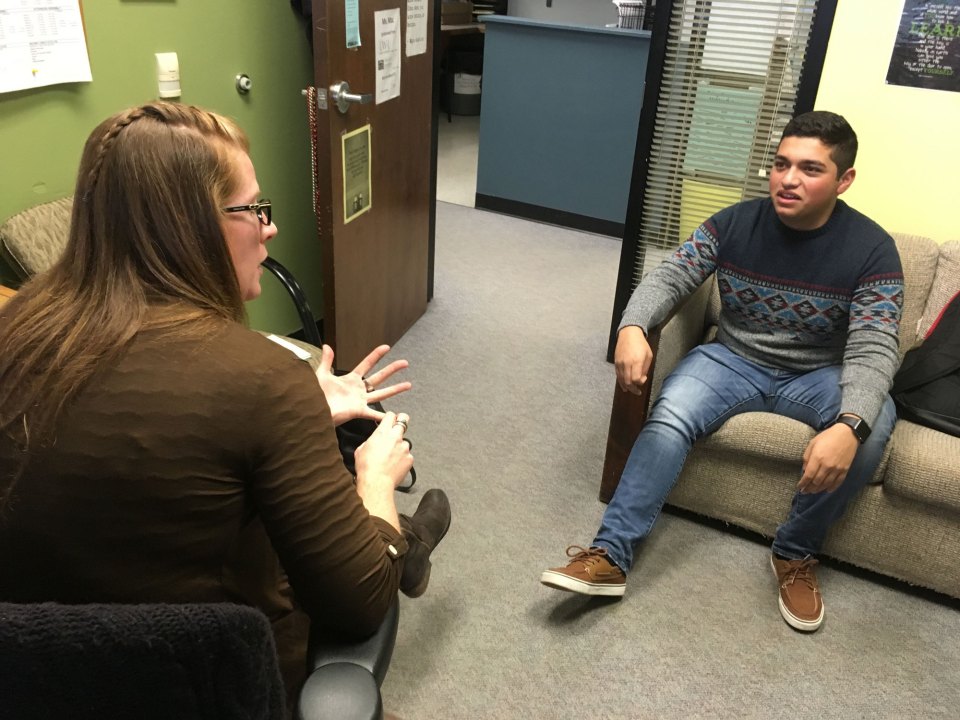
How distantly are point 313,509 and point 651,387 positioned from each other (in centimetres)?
127

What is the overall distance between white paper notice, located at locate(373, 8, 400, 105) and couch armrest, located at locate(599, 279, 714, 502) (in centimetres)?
112

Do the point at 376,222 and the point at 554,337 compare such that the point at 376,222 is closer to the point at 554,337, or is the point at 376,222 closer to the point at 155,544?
the point at 554,337

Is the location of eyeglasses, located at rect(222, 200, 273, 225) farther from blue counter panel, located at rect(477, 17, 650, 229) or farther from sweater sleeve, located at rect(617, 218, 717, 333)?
blue counter panel, located at rect(477, 17, 650, 229)

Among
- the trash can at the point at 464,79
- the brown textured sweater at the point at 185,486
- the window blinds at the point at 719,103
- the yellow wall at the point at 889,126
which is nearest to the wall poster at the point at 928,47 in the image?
the yellow wall at the point at 889,126

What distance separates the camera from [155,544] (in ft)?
2.56

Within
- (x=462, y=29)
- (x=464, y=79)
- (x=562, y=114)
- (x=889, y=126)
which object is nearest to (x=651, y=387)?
(x=889, y=126)

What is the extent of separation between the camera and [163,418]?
76 cm

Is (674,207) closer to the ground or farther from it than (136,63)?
closer to the ground

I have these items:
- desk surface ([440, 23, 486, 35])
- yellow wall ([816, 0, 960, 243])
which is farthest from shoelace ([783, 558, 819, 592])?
desk surface ([440, 23, 486, 35])

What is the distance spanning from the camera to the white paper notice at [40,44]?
161 cm

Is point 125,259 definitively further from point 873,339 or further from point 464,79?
point 464,79

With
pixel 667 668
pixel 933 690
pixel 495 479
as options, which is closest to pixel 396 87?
pixel 495 479

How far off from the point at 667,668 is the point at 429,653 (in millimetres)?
514

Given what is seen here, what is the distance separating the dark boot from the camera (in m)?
1.16
